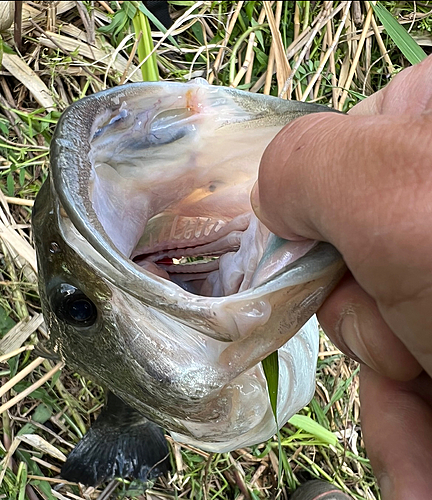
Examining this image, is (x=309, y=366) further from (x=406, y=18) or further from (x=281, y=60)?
(x=406, y=18)

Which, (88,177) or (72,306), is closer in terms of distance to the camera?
(88,177)

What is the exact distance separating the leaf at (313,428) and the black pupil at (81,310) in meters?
1.09

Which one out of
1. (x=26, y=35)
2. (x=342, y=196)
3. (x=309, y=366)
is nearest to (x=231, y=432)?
(x=309, y=366)

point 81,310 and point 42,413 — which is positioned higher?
point 81,310

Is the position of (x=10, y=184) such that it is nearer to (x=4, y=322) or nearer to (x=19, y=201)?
(x=19, y=201)

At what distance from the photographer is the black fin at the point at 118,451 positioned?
1.75m

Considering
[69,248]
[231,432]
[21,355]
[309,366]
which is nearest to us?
[69,248]

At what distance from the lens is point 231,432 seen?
119cm

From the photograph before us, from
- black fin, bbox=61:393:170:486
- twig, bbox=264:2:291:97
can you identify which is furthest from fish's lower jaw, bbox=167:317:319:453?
twig, bbox=264:2:291:97

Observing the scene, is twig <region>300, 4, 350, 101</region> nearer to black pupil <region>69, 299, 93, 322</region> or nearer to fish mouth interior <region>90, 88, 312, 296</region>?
fish mouth interior <region>90, 88, 312, 296</region>

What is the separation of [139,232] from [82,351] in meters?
0.27

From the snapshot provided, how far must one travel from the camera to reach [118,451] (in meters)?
1.81

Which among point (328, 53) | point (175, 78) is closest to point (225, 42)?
point (175, 78)

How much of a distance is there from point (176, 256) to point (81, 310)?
296mm
